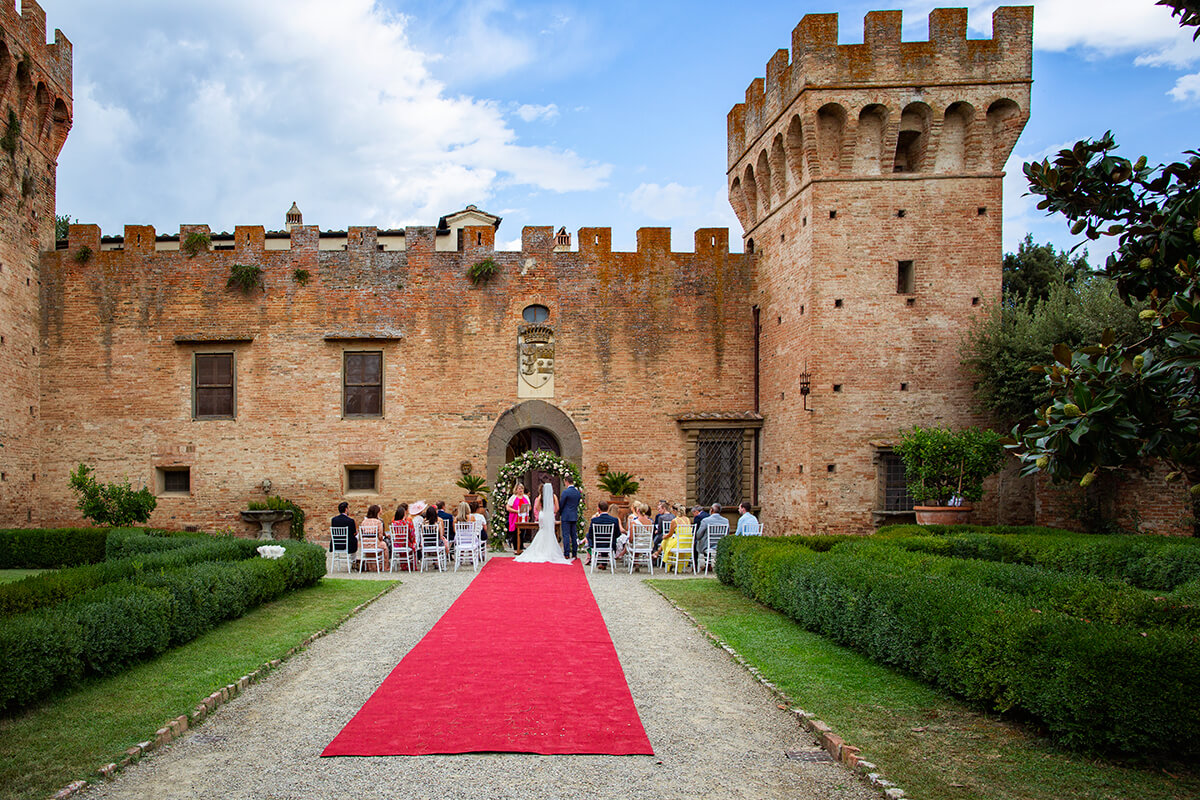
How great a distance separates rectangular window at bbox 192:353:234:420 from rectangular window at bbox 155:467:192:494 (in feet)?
4.75

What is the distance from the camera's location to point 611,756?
5.86 meters

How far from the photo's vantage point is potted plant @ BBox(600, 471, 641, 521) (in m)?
20.0

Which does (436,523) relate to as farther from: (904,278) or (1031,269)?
(1031,269)

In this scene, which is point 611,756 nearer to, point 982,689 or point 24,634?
point 982,689

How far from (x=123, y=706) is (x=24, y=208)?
18.1 metres

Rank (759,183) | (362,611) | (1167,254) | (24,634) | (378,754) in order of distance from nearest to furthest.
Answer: (1167,254), (378,754), (24,634), (362,611), (759,183)

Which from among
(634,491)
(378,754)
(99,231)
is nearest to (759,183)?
(634,491)

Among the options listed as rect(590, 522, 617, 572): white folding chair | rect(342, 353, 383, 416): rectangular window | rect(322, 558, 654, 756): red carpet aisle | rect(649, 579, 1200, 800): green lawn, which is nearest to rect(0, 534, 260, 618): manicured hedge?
rect(322, 558, 654, 756): red carpet aisle

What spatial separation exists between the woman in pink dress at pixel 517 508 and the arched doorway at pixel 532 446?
8.31 feet

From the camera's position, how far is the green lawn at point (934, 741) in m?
5.14

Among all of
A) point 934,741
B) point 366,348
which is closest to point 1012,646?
point 934,741

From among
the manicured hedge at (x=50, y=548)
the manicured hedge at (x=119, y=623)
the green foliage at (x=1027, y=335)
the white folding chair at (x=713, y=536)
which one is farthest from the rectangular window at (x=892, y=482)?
the manicured hedge at (x=50, y=548)

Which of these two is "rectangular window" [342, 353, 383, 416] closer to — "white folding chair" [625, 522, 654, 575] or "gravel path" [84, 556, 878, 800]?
"white folding chair" [625, 522, 654, 575]

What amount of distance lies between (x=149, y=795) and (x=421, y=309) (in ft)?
56.6
